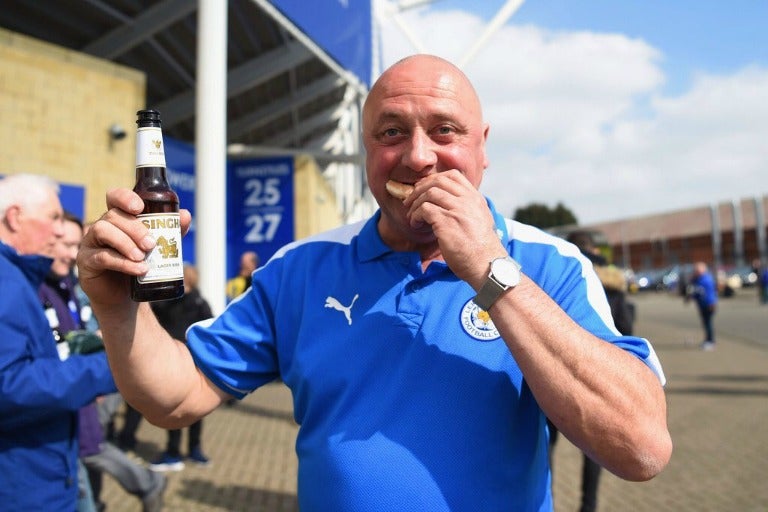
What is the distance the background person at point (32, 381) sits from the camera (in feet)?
7.61

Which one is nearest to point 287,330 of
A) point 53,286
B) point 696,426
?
point 53,286

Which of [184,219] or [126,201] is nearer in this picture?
[126,201]

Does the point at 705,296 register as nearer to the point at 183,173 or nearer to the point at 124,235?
the point at 183,173

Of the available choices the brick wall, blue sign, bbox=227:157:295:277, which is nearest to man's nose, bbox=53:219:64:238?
the brick wall

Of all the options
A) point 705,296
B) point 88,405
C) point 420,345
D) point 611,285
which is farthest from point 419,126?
point 705,296

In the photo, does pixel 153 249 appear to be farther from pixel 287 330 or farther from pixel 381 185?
pixel 381 185

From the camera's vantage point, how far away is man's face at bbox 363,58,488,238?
173 cm

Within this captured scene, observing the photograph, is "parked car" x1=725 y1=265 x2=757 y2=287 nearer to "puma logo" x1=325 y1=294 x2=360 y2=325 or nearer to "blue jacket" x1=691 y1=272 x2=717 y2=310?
"blue jacket" x1=691 y1=272 x2=717 y2=310

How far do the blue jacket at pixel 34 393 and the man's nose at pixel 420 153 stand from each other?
1598 millimetres

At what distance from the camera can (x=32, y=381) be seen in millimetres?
2320

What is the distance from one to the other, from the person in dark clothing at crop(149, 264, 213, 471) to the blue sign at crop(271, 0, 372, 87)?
4.38m

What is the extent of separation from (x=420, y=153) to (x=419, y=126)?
0.09m

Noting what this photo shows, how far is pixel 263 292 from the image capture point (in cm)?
196

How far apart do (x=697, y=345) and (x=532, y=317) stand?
A: 15764 millimetres
